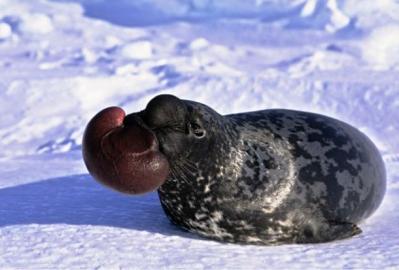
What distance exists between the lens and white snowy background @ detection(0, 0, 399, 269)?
226 centimetres

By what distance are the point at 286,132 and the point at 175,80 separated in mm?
4807

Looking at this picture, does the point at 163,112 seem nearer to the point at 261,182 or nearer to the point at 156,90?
the point at 261,182

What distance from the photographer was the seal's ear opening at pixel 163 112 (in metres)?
2.12

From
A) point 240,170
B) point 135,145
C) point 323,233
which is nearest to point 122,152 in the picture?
point 135,145

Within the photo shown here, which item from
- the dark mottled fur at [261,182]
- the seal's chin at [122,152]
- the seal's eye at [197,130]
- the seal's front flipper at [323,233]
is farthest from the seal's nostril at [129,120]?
the seal's front flipper at [323,233]

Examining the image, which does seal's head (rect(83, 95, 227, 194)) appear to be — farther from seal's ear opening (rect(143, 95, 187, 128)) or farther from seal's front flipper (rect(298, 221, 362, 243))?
seal's front flipper (rect(298, 221, 362, 243))

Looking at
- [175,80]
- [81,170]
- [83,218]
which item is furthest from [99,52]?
[83,218]

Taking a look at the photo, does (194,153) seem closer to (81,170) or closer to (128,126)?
(128,126)

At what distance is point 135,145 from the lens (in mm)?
2055

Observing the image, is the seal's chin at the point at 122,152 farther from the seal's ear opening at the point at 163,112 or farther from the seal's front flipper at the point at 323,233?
the seal's front flipper at the point at 323,233

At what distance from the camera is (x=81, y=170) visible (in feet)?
13.3

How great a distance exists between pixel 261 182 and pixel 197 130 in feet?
1.11

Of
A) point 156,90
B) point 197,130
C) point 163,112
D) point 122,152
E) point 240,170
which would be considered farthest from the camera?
point 156,90

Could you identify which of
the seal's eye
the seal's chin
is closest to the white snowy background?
the seal's chin
